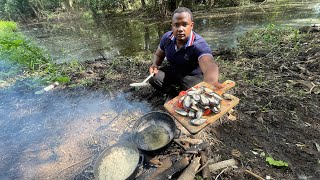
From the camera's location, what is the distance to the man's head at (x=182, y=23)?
2.89m

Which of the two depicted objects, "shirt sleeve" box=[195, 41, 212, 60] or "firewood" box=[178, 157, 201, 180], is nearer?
"firewood" box=[178, 157, 201, 180]

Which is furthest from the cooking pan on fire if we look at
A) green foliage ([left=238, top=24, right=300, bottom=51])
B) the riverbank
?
green foliage ([left=238, top=24, right=300, bottom=51])

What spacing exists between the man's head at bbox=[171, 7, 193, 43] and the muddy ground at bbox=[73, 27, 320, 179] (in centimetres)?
136

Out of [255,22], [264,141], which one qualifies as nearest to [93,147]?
[264,141]

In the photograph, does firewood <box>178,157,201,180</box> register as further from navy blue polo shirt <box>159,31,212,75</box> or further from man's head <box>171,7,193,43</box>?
man's head <box>171,7,193,43</box>

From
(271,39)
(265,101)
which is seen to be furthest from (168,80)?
(271,39)

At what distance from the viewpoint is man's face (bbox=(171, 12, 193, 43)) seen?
9.47ft

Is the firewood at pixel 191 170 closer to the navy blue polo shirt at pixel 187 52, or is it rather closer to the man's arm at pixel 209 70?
the man's arm at pixel 209 70

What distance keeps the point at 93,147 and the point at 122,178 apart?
1.05 m

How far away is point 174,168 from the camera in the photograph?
7.12 ft

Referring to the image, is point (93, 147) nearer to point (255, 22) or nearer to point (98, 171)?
point (98, 171)

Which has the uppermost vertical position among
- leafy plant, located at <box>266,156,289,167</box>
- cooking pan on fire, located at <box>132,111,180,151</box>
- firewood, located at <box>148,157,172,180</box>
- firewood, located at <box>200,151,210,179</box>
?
cooking pan on fire, located at <box>132,111,180,151</box>

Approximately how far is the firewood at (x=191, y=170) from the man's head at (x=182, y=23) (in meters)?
1.76

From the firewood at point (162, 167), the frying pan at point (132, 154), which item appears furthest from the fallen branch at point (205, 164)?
the frying pan at point (132, 154)
